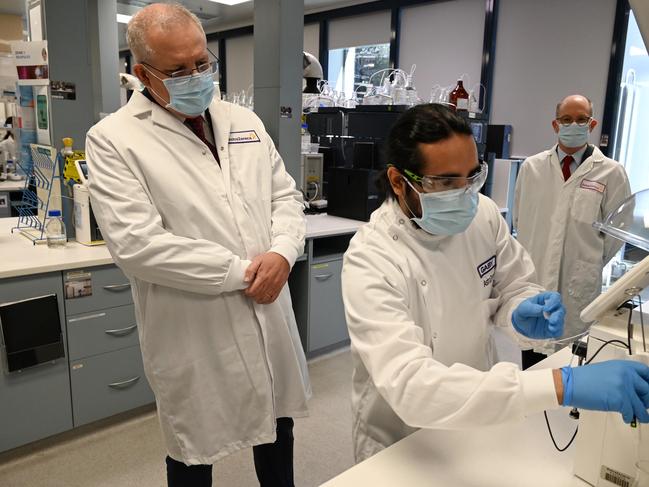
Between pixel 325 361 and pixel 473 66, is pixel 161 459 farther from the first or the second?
pixel 473 66

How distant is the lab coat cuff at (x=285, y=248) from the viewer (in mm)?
1595

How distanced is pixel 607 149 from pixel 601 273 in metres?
2.62

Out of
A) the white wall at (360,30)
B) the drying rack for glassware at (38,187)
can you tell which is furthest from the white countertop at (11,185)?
the white wall at (360,30)

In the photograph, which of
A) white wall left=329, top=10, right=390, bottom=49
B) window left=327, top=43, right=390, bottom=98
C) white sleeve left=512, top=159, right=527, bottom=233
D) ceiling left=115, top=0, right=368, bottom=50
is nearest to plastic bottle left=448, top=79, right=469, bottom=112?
white sleeve left=512, top=159, right=527, bottom=233

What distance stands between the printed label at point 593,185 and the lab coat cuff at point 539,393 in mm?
1975

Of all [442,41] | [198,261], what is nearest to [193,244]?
[198,261]

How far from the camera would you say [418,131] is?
1098 mm

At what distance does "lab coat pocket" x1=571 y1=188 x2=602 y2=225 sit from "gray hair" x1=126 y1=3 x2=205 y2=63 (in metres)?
1.99

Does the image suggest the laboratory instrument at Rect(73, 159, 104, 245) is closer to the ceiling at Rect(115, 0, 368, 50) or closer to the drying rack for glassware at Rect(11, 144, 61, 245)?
the drying rack for glassware at Rect(11, 144, 61, 245)

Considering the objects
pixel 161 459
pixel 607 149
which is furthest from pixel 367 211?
pixel 607 149

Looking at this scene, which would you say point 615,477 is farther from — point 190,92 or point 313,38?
point 313,38

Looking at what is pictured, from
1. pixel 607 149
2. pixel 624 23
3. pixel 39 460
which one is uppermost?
pixel 624 23

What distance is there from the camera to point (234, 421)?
1576 mm

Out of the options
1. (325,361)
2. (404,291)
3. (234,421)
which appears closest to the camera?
(404,291)
